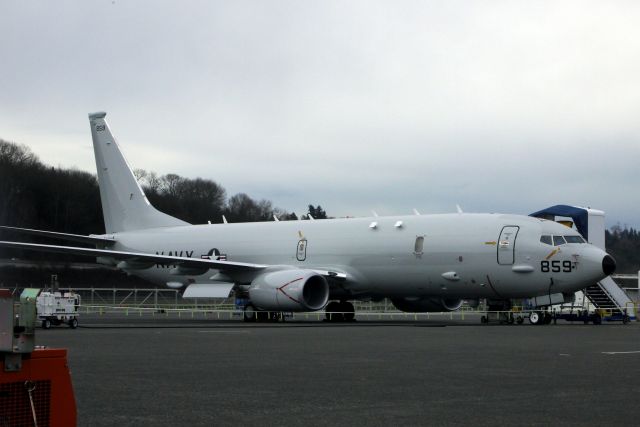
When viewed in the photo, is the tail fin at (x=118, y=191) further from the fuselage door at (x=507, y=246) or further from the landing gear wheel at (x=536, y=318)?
the landing gear wheel at (x=536, y=318)

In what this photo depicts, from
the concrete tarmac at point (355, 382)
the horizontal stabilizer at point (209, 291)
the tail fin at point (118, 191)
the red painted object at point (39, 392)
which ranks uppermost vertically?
the tail fin at point (118, 191)

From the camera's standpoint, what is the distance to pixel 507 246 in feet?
101

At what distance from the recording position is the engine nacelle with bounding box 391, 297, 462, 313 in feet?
118

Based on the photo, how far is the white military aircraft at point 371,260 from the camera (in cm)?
3044

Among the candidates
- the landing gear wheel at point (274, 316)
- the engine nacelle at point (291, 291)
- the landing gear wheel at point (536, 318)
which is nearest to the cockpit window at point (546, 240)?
the landing gear wheel at point (536, 318)

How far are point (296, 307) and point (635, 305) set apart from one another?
1566cm

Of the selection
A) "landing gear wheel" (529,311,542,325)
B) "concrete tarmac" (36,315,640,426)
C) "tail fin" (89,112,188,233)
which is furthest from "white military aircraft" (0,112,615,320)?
"concrete tarmac" (36,315,640,426)

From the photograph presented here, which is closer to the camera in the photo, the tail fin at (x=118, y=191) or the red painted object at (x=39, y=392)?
the red painted object at (x=39, y=392)

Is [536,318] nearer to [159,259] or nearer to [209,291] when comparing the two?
[209,291]

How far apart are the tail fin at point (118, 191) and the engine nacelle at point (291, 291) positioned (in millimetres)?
11550

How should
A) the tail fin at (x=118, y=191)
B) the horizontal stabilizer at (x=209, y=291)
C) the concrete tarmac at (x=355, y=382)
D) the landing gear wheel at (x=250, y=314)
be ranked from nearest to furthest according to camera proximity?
the concrete tarmac at (x=355, y=382)
the horizontal stabilizer at (x=209, y=291)
the landing gear wheel at (x=250, y=314)
the tail fin at (x=118, y=191)

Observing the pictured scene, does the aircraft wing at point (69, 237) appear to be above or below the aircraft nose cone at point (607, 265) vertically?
above

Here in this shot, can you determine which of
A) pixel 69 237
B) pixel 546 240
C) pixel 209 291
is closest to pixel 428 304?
pixel 546 240

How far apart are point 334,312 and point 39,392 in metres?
31.1
